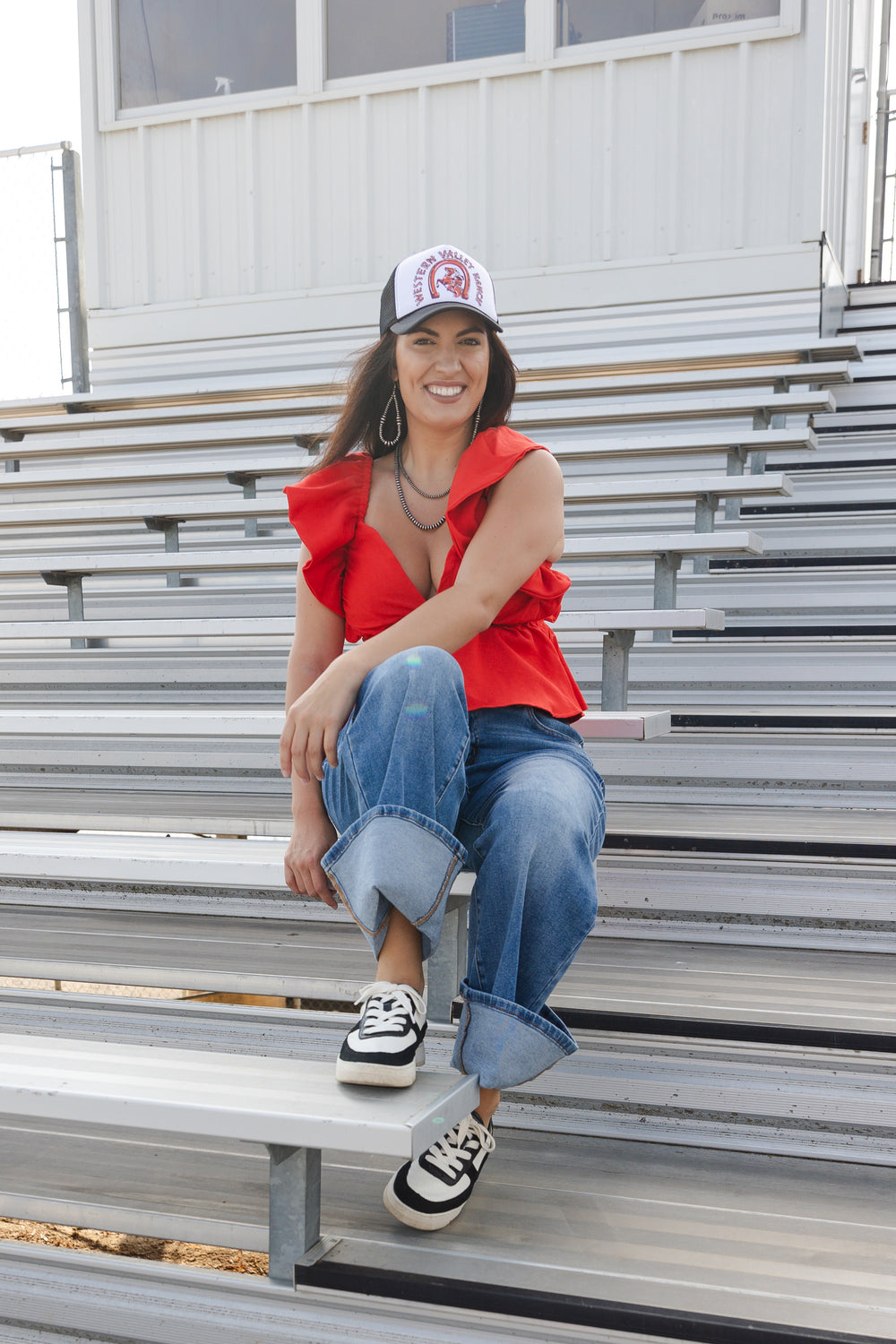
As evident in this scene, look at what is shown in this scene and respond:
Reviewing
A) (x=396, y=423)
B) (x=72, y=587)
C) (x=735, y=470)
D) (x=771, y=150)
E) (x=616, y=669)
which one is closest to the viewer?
(x=396, y=423)

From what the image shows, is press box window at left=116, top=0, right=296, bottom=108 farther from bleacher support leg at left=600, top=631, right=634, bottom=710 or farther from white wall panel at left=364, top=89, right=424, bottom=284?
bleacher support leg at left=600, top=631, right=634, bottom=710

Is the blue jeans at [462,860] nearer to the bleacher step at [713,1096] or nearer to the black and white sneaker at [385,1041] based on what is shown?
the black and white sneaker at [385,1041]

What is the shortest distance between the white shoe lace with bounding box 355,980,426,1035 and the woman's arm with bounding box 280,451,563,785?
21 cm

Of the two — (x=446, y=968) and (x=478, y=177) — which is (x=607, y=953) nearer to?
(x=446, y=968)

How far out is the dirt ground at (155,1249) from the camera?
3.47ft

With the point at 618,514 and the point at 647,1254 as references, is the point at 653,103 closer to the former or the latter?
the point at 618,514

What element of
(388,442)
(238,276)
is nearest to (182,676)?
(388,442)

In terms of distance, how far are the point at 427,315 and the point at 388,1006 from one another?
0.70 m

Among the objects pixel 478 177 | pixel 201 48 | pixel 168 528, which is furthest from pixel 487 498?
pixel 201 48

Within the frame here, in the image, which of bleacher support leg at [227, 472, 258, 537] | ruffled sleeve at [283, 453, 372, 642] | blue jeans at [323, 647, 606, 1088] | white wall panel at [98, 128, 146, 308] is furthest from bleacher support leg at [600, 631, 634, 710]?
white wall panel at [98, 128, 146, 308]

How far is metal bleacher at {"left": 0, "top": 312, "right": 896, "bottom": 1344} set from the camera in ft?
3.03

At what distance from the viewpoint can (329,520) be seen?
120cm

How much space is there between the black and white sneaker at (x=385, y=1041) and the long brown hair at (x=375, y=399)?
611 mm

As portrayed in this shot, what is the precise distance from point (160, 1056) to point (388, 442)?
A: 2.33 feet
